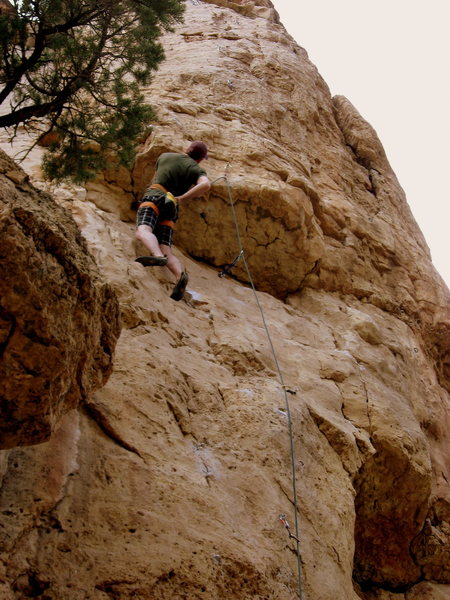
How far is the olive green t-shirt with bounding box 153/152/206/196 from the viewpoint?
19.5 ft

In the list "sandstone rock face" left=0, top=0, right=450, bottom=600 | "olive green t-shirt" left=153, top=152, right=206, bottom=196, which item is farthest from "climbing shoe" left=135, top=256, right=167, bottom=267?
"olive green t-shirt" left=153, top=152, right=206, bottom=196

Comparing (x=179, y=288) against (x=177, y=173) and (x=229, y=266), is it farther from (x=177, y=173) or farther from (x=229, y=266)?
(x=229, y=266)

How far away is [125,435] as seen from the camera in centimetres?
306

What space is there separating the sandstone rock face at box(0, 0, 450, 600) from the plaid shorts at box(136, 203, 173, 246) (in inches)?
12.0

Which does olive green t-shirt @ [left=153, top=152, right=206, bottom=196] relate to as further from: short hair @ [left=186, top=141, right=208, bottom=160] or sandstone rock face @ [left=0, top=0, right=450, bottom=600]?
sandstone rock face @ [left=0, top=0, right=450, bottom=600]

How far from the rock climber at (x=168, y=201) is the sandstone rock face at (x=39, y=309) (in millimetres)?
2700

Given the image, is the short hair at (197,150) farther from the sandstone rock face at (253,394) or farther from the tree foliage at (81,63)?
the tree foliage at (81,63)

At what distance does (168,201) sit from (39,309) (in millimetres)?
3854

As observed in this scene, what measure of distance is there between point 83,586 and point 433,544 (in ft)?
15.4

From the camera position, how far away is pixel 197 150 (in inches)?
247

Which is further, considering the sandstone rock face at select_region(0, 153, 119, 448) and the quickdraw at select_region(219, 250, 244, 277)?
the quickdraw at select_region(219, 250, 244, 277)

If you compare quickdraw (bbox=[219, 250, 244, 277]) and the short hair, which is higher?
the short hair

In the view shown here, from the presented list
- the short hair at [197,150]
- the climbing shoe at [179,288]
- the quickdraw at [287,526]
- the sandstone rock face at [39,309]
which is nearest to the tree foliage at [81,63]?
the short hair at [197,150]

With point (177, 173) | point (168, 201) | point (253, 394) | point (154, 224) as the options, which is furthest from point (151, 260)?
point (253, 394)
